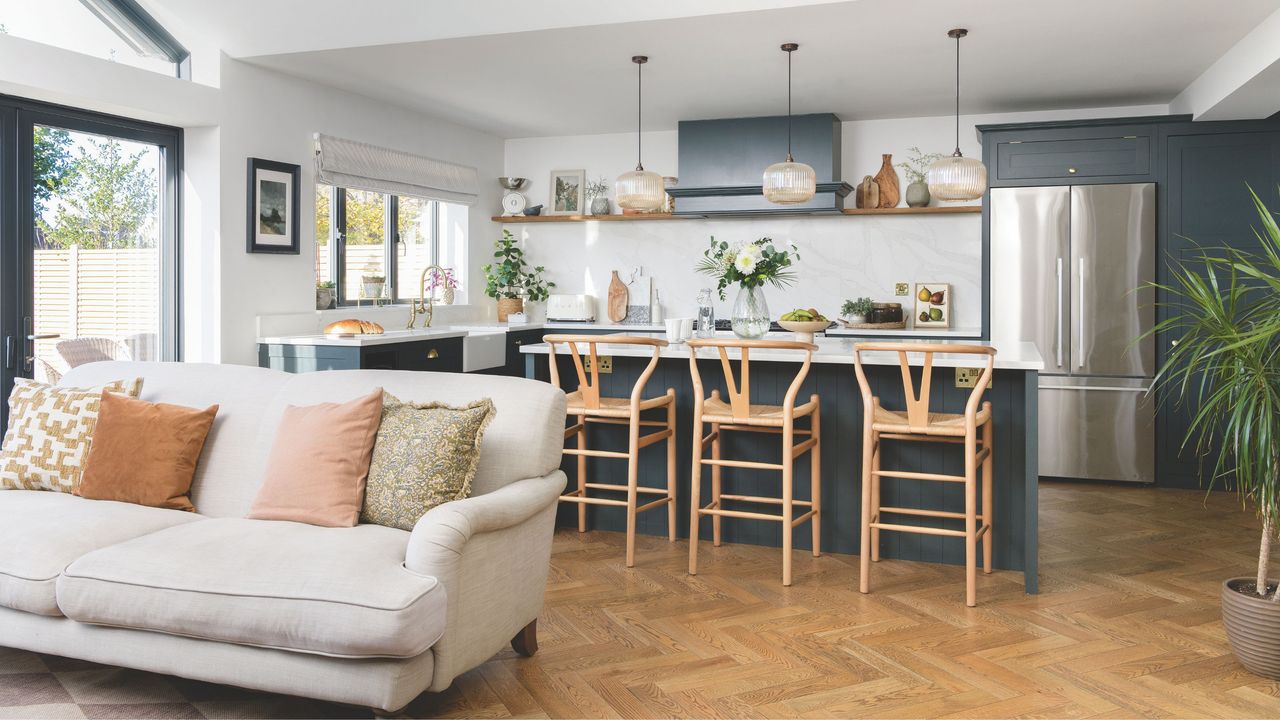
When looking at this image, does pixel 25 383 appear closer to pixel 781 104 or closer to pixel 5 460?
pixel 5 460

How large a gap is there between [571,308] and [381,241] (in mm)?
1476

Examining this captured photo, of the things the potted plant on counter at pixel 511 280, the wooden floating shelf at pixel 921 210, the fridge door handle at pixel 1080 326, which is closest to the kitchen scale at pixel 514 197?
the potted plant on counter at pixel 511 280

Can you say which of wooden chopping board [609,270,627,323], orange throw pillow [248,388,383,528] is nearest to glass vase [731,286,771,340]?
orange throw pillow [248,388,383,528]

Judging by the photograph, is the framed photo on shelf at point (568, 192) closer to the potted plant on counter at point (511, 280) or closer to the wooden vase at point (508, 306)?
the potted plant on counter at point (511, 280)

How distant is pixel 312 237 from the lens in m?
5.52

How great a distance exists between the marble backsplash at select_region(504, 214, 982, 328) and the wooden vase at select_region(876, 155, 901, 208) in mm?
143

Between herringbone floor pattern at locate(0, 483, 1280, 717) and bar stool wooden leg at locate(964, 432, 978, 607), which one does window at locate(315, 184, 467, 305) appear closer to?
herringbone floor pattern at locate(0, 483, 1280, 717)

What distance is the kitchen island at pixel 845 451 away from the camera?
389 centimetres

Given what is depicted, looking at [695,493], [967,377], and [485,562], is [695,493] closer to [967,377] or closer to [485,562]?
[967,377]

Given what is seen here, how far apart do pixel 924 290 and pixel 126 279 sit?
4639 mm

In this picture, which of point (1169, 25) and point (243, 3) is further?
point (243, 3)

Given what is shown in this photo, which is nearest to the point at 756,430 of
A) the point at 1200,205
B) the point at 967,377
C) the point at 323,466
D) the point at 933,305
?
the point at 967,377

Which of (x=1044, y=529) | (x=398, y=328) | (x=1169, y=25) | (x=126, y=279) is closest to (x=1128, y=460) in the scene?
(x=1044, y=529)

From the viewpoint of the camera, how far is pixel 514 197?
24.3 feet
